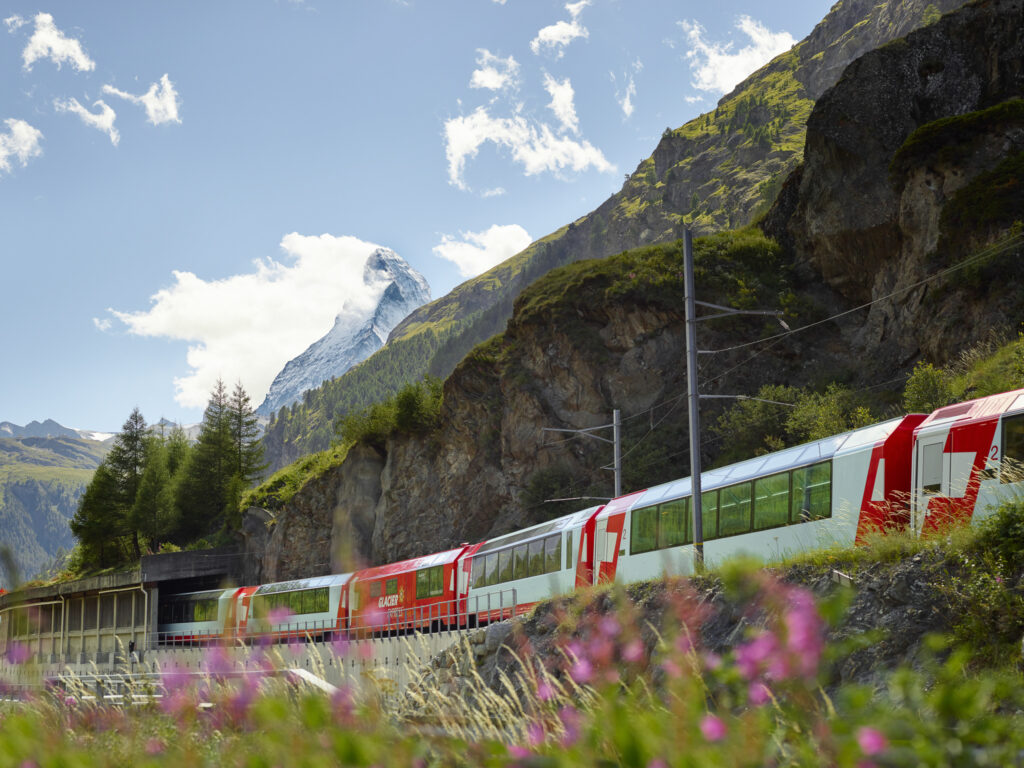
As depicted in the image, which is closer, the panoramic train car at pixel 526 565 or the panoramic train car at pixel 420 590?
the panoramic train car at pixel 526 565

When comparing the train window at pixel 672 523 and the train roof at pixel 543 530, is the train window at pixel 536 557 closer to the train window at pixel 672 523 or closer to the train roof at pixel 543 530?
the train roof at pixel 543 530

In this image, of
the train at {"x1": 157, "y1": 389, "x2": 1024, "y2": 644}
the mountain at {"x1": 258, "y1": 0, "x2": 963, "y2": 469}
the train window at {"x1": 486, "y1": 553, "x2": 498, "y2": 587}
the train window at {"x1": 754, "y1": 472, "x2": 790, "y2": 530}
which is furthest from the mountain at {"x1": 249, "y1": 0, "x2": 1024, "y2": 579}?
the mountain at {"x1": 258, "y1": 0, "x2": 963, "y2": 469}

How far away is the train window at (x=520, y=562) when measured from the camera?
1133 inches

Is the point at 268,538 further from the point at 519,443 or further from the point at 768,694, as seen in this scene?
the point at 768,694

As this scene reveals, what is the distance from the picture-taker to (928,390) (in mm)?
31016

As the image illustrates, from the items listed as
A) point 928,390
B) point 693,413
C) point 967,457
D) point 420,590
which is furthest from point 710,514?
point 420,590

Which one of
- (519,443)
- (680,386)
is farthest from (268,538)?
(680,386)

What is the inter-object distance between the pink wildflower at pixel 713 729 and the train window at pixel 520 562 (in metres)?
25.7

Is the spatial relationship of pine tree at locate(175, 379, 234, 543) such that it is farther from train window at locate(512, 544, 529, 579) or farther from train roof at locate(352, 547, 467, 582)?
train window at locate(512, 544, 529, 579)

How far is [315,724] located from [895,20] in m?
151

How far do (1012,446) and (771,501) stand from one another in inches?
228

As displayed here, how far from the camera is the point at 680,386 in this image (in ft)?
157

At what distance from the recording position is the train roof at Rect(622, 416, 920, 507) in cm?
1856

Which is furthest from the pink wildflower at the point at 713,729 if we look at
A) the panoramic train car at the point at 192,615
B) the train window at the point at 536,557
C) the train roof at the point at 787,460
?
the panoramic train car at the point at 192,615
